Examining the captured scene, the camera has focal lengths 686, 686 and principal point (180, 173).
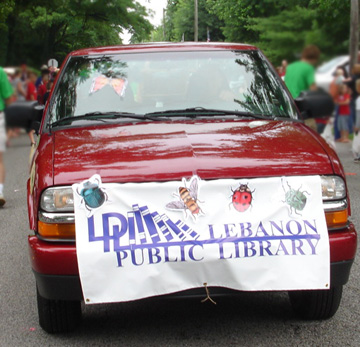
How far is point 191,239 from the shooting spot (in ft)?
10.9

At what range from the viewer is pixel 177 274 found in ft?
10.9

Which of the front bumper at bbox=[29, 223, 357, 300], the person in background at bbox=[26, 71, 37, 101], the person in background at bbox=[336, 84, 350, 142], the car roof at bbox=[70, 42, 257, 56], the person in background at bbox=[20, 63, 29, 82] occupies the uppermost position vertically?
the car roof at bbox=[70, 42, 257, 56]

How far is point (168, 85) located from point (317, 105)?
1.02 m

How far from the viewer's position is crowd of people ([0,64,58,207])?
8102mm

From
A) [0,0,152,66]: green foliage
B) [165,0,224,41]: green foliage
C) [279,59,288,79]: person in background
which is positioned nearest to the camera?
[279,59,288,79]: person in background

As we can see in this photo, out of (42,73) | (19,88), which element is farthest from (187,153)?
(42,73)

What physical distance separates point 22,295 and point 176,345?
1.51 metres

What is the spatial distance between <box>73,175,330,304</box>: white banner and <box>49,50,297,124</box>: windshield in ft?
3.93

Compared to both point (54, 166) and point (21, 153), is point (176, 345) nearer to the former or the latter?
point (54, 166)

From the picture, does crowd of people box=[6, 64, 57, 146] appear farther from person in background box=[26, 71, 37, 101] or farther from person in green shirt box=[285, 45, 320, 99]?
person in green shirt box=[285, 45, 320, 99]

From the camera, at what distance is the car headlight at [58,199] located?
3404 mm

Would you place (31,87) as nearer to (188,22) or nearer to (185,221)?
(188,22)

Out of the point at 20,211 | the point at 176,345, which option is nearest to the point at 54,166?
the point at 176,345

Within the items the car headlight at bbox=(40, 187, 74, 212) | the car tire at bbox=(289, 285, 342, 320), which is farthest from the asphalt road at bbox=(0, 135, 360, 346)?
the car headlight at bbox=(40, 187, 74, 212)
